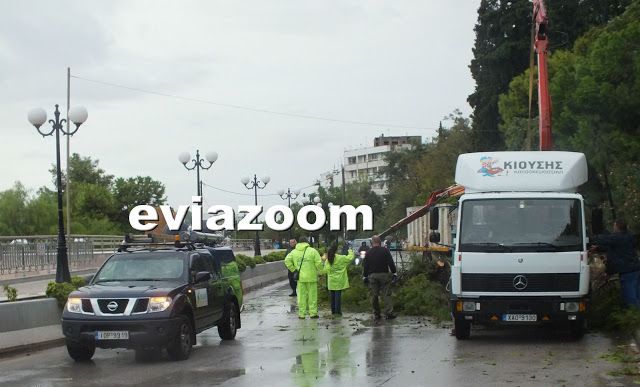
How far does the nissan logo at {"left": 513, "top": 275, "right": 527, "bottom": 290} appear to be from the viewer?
13.1m

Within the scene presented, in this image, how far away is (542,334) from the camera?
1460cm

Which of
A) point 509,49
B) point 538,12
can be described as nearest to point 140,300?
point 538,12

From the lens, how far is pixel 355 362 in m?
11.5

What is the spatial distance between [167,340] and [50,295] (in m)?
4.54

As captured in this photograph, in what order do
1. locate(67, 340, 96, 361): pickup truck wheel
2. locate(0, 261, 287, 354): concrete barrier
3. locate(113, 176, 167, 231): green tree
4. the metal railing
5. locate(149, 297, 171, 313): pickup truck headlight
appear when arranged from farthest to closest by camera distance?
locate(113, 176, 167, 231): green tree, the metal railing, locate(0, 261, 287, 354): concrete barrier, locate(67, 340, 96, 361): pickup truck wheel, locate(149, 297, 171, 313): pickup truck headlight

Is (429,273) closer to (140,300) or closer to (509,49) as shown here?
(140,300)

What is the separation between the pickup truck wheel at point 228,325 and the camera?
48.1 feet

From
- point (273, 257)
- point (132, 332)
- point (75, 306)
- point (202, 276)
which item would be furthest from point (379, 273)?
point (273, 257)

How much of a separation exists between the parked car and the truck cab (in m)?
4.21

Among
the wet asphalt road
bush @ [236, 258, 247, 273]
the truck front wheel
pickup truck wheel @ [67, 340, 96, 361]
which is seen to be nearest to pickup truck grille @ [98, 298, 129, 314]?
pickup truck wheel @ [67, 340, 96, 361]

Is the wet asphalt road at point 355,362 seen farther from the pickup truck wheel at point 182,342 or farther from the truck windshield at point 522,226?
the truck windshield at point 522,226

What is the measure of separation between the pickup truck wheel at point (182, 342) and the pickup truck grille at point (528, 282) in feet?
15.0

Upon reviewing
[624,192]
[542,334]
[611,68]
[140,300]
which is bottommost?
[542,334]

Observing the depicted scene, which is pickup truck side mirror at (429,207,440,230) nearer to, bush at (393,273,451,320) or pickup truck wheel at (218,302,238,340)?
bush at (393,273,451,320)
